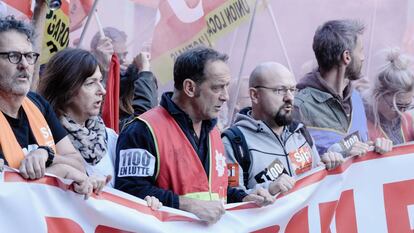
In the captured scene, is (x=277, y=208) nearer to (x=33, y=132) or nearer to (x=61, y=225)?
(x=61, y=225)

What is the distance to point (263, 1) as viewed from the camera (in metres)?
7.64

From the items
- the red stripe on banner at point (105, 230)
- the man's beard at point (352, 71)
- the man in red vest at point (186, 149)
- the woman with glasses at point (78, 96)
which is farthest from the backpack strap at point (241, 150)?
the man's beard at point (352, 71)

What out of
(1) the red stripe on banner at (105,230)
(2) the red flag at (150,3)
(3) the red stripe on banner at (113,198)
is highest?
(2) the red flag at (150,3)

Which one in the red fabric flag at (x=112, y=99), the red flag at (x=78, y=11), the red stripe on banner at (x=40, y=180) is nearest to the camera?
the red stripe on banner at (x=40, y=180)

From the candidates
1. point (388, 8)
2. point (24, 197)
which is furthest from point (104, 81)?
point (388, 8)

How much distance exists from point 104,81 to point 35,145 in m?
1.99

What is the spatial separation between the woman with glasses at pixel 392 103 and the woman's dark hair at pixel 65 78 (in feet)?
7.19

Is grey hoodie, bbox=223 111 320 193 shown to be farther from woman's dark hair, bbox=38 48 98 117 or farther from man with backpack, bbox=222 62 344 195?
woman's dark hair, bbox=38 48 98 117

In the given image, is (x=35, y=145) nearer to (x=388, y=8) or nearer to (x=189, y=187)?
(x=189, y=187)

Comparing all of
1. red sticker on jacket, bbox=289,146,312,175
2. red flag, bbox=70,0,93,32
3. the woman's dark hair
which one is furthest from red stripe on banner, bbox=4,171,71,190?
red flag, bbox=70,0,93,32

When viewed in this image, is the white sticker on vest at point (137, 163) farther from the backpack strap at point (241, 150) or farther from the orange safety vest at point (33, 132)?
the backpack strap at point (241, 150)

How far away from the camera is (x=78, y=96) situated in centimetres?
486

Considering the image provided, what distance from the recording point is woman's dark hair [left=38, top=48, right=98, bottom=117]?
486 centimetres

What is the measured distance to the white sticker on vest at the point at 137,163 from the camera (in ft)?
14.6
